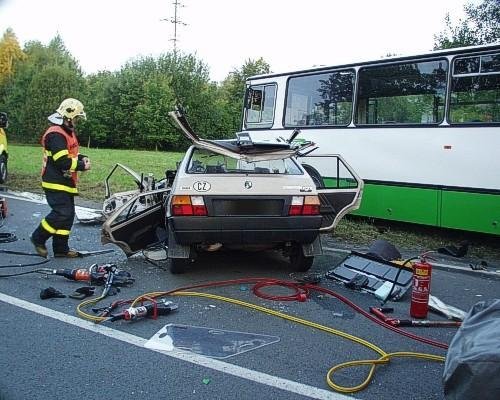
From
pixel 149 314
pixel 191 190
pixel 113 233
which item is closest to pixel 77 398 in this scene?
pixel 149 314

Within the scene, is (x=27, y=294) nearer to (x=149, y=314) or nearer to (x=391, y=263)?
(x=149, y=314)

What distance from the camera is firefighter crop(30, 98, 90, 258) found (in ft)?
22.6

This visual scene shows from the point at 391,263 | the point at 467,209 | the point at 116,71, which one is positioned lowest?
the point at 391,263

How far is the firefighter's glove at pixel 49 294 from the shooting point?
17.2ft

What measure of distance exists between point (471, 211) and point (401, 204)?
127 cm

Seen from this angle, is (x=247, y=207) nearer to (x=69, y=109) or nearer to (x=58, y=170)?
(x=58, y=170)

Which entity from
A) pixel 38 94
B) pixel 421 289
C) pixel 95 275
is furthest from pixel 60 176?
pixel 38 94

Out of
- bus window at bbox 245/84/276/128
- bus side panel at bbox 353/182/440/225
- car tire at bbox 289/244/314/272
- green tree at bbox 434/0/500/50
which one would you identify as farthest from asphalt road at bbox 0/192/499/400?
green tree at bbox 434/0/500/50

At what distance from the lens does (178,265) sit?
20.3 ft

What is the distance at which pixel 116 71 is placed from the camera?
50.9 meters

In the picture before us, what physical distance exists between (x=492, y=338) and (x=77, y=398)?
248 cm

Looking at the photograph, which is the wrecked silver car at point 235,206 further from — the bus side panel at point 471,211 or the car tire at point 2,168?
the car tire at point 2,168

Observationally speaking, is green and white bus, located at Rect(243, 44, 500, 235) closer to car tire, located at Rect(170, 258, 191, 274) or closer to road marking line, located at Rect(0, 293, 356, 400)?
car tire, located at Rect(170, 258, 191, 274)

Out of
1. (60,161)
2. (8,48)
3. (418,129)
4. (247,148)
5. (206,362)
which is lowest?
(206,362)
